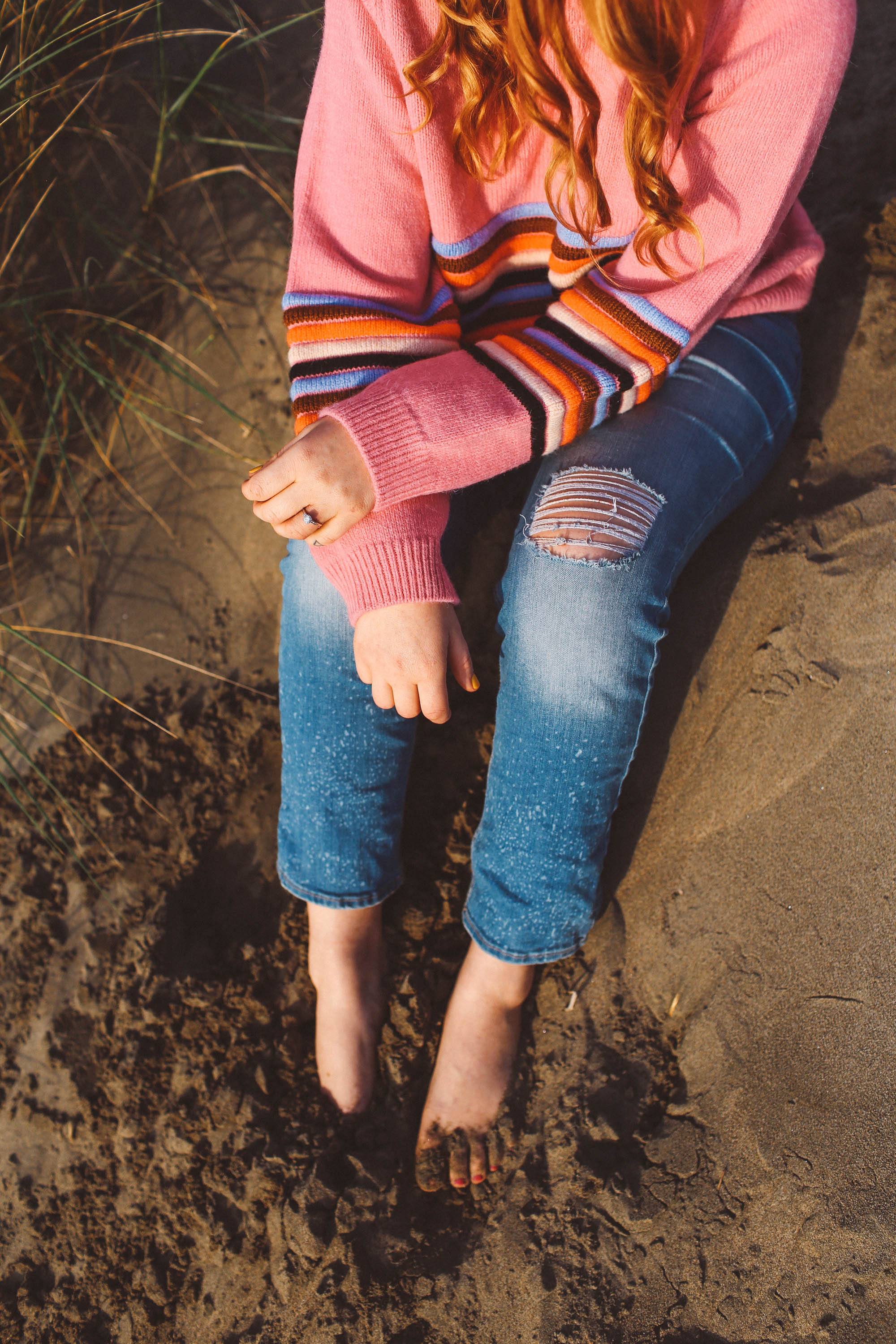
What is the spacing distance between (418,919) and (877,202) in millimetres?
1641

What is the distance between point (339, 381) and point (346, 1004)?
3.40ft

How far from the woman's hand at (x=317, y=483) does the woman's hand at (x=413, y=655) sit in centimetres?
15

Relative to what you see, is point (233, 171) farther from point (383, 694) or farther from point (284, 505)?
point (383, 694)

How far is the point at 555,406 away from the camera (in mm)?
1146

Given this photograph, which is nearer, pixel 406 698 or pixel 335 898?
pixel 406 698

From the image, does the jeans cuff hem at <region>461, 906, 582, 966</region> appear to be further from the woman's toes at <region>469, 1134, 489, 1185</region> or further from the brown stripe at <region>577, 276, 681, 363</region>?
the brown stripe at <region>577, 276, 681, 363</region>

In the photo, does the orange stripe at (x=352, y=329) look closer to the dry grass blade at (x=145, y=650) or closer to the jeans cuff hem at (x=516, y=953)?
the dry grass blade at (x=145, y=650)

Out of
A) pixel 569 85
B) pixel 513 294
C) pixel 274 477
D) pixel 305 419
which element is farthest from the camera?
pixel 513 294

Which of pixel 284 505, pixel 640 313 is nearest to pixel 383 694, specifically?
pixel 284 505

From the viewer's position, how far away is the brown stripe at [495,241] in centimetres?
124

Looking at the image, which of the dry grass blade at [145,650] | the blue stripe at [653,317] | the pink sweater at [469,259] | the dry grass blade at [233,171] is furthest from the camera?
the dry grass blade at [233,171]

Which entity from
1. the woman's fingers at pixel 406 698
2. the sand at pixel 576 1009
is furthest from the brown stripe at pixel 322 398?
the sand at pixel 576 1009

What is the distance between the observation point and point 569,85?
3.35ft

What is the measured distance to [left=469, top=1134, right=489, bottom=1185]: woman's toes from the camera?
4.59 feet
